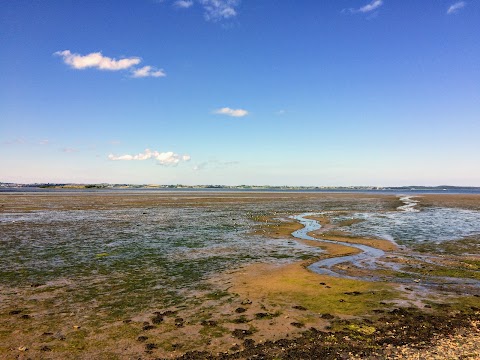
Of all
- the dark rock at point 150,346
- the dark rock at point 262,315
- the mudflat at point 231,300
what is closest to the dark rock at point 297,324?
the mudflat at point 231,300

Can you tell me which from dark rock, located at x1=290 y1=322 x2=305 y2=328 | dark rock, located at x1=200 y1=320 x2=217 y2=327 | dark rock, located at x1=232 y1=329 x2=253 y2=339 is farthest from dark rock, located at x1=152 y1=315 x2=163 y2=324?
dark rock, located at x1=290 y1=322 x2=305 y2=328

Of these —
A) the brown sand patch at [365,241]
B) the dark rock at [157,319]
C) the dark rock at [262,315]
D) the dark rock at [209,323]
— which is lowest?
the dark rock at [209,323]

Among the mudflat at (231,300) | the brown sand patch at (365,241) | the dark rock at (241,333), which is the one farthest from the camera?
the brown sand patch at (365,241)

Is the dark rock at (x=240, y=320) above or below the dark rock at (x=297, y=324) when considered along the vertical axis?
below

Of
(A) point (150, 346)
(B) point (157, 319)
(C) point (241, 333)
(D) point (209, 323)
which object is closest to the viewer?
(A) point (150, 346)

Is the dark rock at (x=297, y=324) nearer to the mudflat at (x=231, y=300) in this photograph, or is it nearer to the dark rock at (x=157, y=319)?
the mudflat at (x=231, y=300)

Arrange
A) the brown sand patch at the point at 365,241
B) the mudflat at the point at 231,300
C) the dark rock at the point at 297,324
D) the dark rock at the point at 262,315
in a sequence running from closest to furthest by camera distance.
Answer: the mudflat at the point at 231,300
the dark rock at the point at 297,324
the dark rock at the point at 262,315
the brown sand patch at the point at 365,241

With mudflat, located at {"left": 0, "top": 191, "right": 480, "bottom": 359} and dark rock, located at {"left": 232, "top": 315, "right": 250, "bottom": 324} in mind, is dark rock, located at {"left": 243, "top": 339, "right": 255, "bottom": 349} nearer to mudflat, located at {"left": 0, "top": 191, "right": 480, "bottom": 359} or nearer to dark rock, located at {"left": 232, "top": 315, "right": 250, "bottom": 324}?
mudflat, located at {"left": 0, "top": 191, "right": 480, "bottom": 359}

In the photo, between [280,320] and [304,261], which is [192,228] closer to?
[304,261]

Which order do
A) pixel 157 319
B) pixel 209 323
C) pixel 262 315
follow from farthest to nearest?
pixel 262 315, pixel 157 319, pixel 209 323

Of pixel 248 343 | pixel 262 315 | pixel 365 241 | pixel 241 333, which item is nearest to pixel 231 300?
pixel 262 315

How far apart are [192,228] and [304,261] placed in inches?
669

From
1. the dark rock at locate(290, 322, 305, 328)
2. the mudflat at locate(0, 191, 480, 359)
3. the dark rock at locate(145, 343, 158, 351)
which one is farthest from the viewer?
the dark rock at locate(290, 322, 305, 328)

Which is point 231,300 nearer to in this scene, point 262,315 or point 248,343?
point 262,315
